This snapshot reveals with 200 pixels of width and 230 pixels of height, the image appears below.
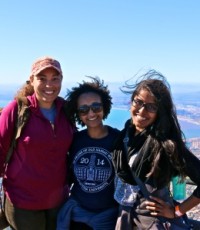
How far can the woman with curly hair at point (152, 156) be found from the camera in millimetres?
2773

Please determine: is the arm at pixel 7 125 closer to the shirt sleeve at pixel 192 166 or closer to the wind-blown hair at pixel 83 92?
the wind-blown hair at pixel 83 92

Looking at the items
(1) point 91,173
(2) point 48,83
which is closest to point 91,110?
(2) point 48,83

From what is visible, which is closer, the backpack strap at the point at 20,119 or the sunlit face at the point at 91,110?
the backpack strap at the point at 20,119

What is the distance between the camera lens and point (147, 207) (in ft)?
9.32

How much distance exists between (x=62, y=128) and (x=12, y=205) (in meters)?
0.96

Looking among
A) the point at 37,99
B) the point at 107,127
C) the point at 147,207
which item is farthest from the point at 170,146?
A: the point at 37,99

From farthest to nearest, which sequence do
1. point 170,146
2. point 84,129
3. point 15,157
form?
1. point 84,129
2. point 15,157
3. point 170,146

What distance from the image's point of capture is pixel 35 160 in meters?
3.41

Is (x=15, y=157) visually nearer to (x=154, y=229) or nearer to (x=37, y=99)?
(x=37, y=99)

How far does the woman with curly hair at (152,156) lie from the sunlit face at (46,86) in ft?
2.88

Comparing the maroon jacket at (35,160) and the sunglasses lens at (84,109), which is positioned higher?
the sunglasses lens at (84,109)

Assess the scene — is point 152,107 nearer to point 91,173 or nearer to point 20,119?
point 91,173

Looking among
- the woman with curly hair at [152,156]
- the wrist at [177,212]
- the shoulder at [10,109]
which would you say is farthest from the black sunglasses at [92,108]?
the wrist at [177,212]

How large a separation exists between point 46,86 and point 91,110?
0.53 meters
